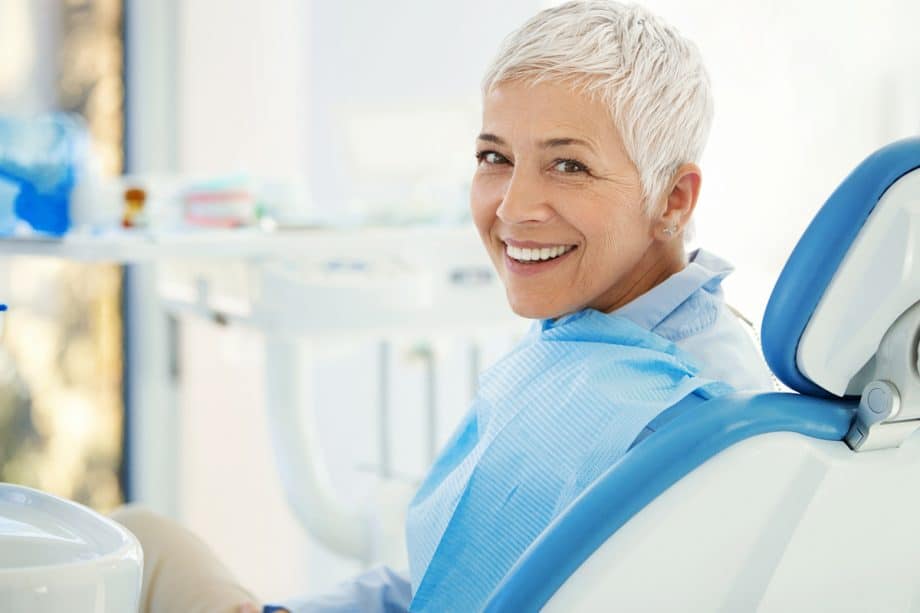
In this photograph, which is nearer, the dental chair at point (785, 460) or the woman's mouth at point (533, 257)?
the dental chair at point (785, 460)

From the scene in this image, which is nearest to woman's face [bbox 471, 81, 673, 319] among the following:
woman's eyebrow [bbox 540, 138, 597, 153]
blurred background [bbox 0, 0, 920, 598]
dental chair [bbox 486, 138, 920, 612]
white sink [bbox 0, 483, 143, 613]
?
woman's eyebrow [bbox 540, 138, 597, 153]

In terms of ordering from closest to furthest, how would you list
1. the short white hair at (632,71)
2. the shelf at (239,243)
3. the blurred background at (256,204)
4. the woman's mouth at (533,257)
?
1. the short white hair at (632,71)
2. the woman's mouth at (533,257)
3. the shelf at (239,243)
4. the blurred background at (256,204)

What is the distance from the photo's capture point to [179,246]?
2109mm

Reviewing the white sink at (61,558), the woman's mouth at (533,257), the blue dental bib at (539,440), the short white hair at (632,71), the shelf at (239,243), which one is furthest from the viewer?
the shelf at (239,243)

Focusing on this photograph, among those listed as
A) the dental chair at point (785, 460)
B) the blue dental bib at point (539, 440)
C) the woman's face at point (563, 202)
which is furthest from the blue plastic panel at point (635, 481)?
the woman's face at point (563, 202)

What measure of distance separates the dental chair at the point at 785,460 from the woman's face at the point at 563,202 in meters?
0.32

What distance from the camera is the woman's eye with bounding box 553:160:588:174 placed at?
1255mm

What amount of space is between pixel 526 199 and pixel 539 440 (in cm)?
27

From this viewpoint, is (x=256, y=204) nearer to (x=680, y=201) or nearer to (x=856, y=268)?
(x=680, y=201)

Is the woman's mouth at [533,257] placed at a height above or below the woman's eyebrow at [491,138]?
below

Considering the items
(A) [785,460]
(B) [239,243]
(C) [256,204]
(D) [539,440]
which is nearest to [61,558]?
(D) [539,440]

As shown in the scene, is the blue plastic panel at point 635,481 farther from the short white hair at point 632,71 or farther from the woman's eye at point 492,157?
the woman's eye at point 492,157

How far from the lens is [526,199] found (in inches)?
50.2

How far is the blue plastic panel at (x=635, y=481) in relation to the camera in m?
0.92
